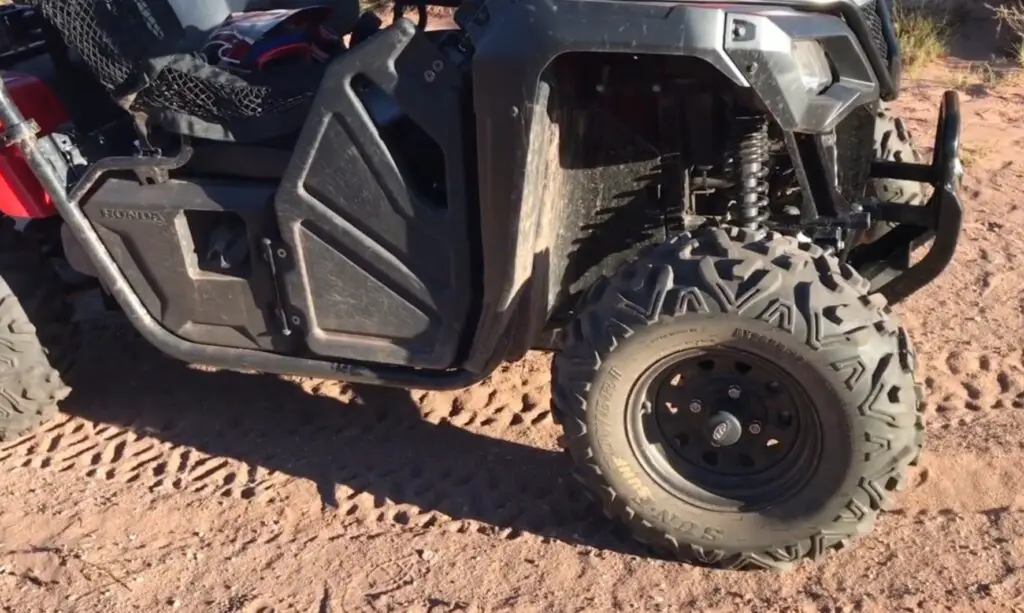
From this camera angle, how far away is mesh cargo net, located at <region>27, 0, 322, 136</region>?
355 centimetres

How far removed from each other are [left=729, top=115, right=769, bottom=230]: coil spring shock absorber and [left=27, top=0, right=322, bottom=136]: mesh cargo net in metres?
1.27

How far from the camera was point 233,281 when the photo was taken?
382 centimetres

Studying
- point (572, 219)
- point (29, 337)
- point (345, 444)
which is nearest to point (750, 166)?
point (572, 219)

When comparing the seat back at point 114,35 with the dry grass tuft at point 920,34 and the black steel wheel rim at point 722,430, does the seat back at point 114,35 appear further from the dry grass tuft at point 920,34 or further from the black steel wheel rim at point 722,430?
the dry grass tuft at point 920,34

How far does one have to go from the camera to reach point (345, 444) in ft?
13.8

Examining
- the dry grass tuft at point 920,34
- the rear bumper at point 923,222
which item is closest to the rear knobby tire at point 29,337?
the rear bumper at point 923,222

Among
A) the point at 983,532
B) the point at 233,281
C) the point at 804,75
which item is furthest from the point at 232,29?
the point at 983,532

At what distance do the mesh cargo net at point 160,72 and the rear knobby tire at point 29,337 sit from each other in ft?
3.36

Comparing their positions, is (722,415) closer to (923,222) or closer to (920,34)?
(923,222)

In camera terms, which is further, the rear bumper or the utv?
the rear bumper

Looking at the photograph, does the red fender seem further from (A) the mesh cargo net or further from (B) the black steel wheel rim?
(B) the black steel wheel rim

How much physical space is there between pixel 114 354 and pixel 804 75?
3.25 metres

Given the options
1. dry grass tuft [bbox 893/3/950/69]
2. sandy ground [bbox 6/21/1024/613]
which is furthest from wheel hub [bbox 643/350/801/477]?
dry grass tuft [bbox 893/3/950/69]

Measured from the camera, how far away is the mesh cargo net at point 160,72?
11.7ft
